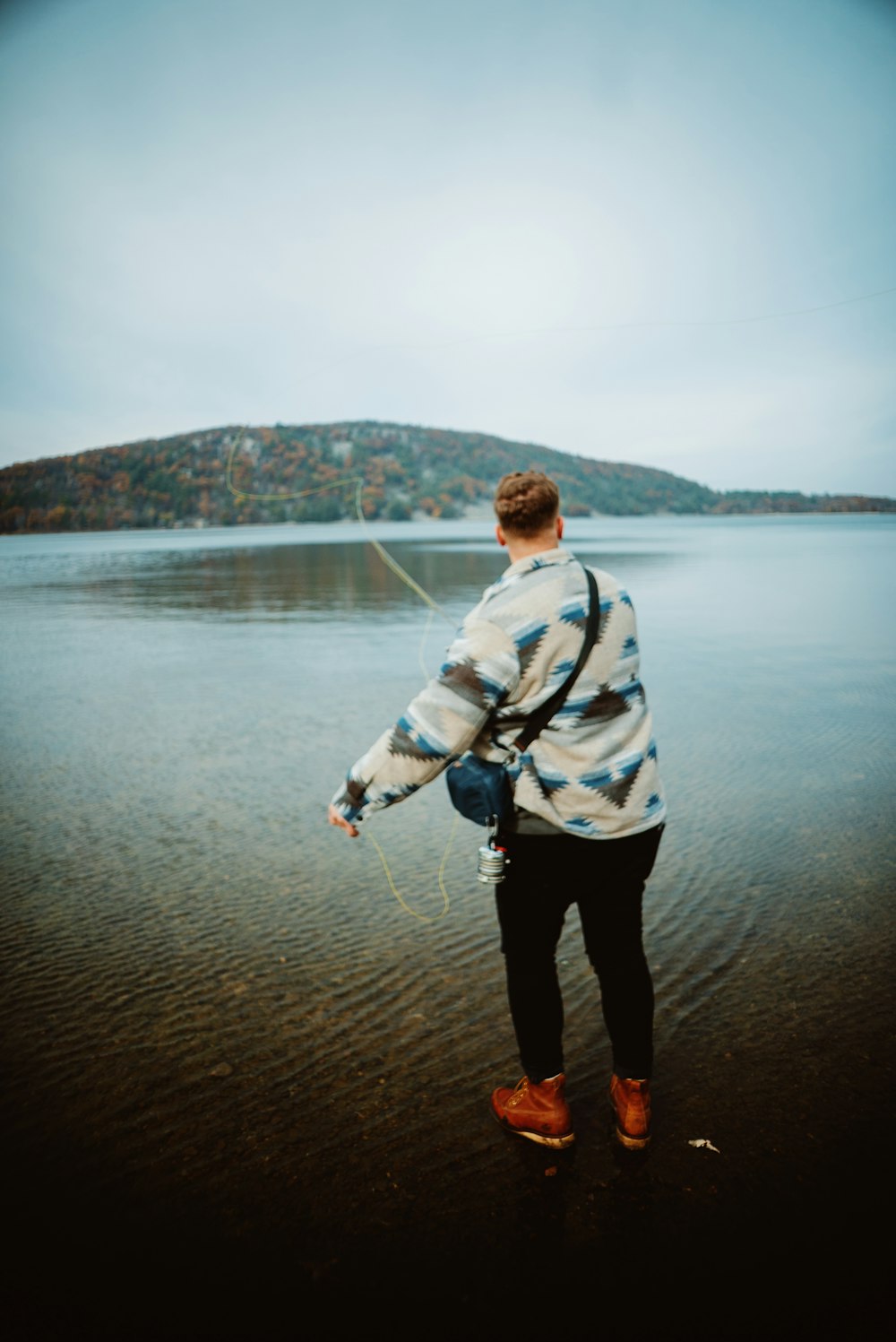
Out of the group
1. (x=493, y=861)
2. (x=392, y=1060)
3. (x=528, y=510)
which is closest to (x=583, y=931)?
(x=493, y=861)

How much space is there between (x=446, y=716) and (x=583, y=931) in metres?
0.81

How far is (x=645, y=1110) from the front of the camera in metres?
2.47

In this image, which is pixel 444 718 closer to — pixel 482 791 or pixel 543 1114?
pixel 482 791

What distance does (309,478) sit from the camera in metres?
32.9

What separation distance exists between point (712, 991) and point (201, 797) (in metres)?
3.99

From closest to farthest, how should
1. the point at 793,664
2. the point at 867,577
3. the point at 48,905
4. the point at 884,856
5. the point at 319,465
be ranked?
the point at 48,905, the point at 884,856, the point at 793,664, the point at 867,577, the point at 319,465

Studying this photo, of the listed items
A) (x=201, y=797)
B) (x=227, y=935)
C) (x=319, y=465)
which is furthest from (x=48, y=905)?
(x=319, y=465)

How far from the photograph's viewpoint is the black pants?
2234 millimetres

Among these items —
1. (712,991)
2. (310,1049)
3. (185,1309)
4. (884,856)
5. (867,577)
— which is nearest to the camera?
(185,1309)

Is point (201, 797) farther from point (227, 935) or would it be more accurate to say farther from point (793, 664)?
point (793, 664)

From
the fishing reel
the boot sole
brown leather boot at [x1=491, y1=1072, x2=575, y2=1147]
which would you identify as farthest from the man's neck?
the boot sole

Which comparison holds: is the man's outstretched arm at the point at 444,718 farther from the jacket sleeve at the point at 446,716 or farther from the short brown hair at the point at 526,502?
the short brown hair at the point at 526,502

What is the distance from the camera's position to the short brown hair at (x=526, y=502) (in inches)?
85.6

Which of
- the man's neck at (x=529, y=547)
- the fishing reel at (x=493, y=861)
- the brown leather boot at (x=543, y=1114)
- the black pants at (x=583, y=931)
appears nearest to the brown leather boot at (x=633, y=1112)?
the black pants at (x=583, y=931)
